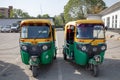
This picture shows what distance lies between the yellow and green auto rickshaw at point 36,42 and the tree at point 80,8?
73.4 meters

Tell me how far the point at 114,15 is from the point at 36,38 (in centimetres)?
3314

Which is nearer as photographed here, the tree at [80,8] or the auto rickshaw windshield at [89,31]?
the auto rickshaw windshield at [89,31]

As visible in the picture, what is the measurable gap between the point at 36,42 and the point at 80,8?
7622 cm

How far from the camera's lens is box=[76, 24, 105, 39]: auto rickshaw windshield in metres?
12.8

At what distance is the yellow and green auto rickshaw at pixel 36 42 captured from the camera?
484 inches

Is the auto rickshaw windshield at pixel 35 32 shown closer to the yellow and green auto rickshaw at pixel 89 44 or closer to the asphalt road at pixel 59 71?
the yellow and green auto rickshaw at pixel 89 44

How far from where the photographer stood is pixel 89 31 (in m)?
12.8

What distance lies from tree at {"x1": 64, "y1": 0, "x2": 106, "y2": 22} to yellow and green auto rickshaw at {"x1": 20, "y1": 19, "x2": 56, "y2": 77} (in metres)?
73.4

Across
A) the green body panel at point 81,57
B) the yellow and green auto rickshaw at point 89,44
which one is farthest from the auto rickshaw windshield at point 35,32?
the green body panel at point 81,57

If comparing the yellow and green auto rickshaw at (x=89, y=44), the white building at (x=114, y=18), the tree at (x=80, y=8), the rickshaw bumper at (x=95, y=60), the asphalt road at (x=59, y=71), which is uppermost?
the tree at (x=80, y=8)

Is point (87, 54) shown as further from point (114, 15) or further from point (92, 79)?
point (114, 15)

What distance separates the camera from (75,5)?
289ft

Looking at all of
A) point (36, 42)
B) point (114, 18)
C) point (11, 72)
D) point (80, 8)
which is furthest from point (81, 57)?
point (80, 8)

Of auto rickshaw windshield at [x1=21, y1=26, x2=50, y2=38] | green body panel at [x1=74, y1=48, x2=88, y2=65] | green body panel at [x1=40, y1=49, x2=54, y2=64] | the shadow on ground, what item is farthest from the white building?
green body panel at [x1=40, y1=49, x2=54, y2=64]
